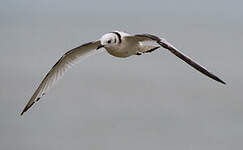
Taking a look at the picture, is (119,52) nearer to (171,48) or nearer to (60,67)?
(171,48)

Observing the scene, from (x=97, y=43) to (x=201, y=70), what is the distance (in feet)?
2.19

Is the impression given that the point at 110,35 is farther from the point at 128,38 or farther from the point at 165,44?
the point at 165,44

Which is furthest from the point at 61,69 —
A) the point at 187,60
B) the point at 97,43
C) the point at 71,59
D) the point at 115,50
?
the point at 187,60

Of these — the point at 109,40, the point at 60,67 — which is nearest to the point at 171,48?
the point at 109,40

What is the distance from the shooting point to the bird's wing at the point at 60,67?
9.37 ft

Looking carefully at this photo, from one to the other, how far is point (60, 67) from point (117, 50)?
1.47 feet

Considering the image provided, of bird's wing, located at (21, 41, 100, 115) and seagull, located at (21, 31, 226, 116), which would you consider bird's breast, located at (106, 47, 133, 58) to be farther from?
bird's wing, located at (21, 41, 100, 115)

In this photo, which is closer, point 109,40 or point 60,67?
point 109,40

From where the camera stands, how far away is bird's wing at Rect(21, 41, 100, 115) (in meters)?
2.86

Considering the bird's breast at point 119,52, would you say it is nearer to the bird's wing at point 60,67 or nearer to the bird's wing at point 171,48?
the bird's wing at point 171,48

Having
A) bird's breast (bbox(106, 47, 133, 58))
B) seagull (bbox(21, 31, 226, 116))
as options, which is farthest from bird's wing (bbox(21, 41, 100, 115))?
bird's breast (bbox(106, 47, 133, 58))

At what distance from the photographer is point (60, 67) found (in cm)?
292

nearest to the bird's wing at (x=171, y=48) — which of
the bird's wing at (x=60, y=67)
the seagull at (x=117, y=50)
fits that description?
the seagull at (x=117, y=50)

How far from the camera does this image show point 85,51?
2875 millimetres
